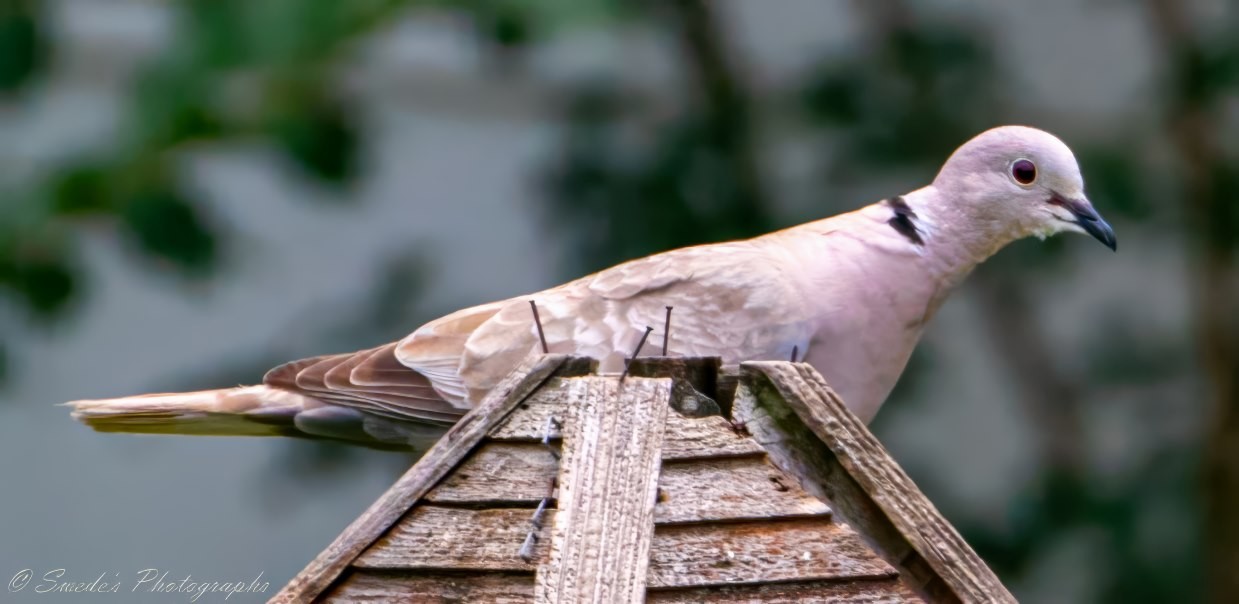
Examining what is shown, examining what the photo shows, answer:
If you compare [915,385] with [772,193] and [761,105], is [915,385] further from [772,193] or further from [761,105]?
[761,105]

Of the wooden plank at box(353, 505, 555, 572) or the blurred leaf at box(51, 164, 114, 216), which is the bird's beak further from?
A: the blurred leaf at box(51, 164, 114, 216)

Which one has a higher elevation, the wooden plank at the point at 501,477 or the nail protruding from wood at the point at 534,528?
the wooden plank at the point at 501,477

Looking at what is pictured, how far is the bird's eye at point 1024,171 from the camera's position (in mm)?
1761

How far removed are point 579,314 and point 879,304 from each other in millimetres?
387

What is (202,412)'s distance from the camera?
5.62ft

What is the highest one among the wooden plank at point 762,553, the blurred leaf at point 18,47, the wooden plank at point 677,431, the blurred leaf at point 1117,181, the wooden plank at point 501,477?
the blurred leaf at point 18,47

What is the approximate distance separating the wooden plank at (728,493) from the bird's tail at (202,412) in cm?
101

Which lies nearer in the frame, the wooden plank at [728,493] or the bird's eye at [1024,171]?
the wooden plank at [728,493]

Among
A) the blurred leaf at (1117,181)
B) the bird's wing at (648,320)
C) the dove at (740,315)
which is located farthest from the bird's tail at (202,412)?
the blurred leaf at (1117,181)

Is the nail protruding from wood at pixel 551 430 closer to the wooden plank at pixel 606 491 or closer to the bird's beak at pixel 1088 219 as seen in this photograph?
the wooden plank at pixel 606 491

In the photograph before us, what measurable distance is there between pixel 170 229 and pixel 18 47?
1.47 ft

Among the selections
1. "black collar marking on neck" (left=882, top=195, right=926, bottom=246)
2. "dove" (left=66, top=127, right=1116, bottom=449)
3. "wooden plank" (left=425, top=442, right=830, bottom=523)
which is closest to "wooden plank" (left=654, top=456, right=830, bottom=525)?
"wooden plank" (left=425, top=442, right=830, bottom=523)

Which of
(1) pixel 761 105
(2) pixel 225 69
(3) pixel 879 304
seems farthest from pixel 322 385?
(1) pixel 761 105

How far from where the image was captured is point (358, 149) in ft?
8.79
